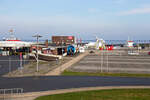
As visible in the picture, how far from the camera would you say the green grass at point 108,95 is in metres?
23.0

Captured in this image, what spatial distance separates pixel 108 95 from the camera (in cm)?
2447

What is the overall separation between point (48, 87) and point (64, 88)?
7.96 feet

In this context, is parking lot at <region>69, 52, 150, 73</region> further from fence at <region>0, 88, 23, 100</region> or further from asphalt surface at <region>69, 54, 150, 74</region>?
fence at <region>0, 88, 23, 100</region>

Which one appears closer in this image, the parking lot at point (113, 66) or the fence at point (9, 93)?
the fence at point (9, 93)

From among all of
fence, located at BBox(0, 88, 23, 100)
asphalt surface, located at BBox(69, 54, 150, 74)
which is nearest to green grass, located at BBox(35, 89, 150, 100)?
fence, located at BBox(0, 88, 23, 100)

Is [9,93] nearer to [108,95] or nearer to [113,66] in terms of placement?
[108,95]

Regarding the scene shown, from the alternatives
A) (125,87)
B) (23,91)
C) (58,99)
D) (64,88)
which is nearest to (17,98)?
(23,91)

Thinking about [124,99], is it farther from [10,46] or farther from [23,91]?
[10,46]

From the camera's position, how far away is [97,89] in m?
27.8

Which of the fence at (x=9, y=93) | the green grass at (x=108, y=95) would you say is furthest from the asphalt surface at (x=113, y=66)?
the fence at (x=9, y=93)

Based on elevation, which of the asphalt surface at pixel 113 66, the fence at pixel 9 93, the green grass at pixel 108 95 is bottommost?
the green grass at pixel 108 95

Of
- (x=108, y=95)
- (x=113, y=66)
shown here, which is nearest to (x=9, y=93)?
(x=108, y=95)

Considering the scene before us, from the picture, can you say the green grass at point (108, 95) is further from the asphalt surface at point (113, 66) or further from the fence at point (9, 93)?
the asphalt surface at point (113, 66)

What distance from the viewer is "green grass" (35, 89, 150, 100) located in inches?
907
